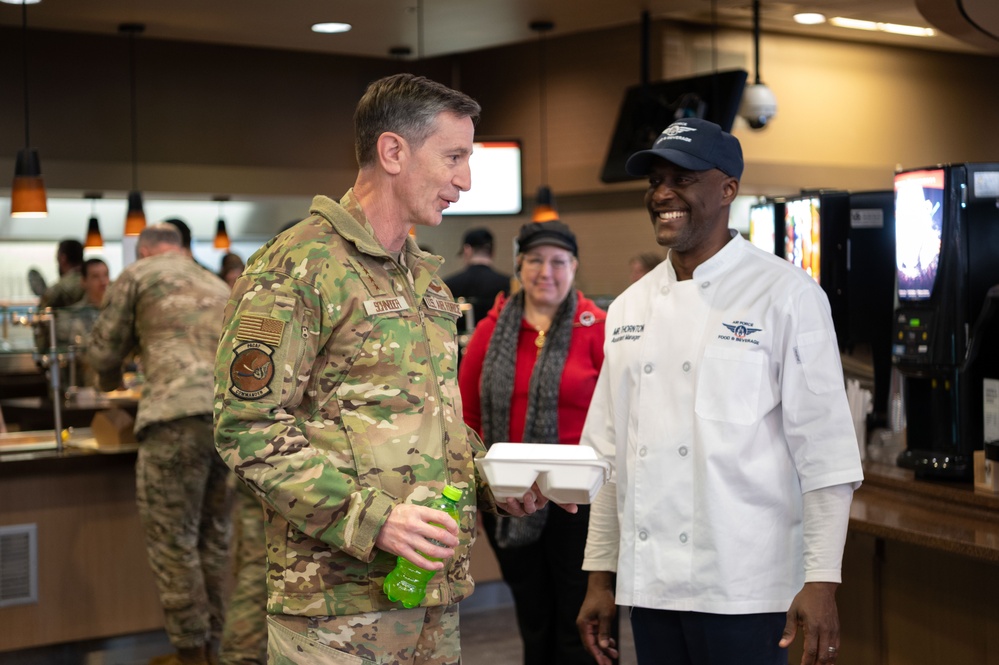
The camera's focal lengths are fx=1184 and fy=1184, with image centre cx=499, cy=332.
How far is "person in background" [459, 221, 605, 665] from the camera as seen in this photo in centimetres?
395

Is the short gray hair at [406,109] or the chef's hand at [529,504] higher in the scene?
the short gray hair at [406,109]

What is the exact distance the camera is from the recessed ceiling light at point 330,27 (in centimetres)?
786

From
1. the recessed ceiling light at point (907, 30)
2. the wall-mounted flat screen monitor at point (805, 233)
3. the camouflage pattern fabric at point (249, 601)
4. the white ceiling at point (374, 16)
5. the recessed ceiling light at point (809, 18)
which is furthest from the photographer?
the recessed ceiling light at point (907, 30)

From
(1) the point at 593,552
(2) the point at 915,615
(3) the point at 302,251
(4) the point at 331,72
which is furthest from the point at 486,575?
(4) the point at 331,72

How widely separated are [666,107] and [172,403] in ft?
15.5

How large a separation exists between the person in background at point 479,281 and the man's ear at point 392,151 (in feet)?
18.6

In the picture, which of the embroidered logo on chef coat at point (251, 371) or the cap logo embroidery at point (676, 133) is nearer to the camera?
the embroidered logo on chef coat at point (251, 371)

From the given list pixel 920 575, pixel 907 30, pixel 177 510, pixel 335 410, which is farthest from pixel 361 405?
pixel 907 30

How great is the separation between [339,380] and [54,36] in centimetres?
885

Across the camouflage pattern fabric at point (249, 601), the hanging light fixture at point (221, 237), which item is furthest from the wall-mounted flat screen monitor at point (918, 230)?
the hanging light fixture at point (221, 237)

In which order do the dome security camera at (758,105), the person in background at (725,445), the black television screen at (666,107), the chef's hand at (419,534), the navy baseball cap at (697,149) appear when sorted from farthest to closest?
the dome security camera at (758,105) → the black television screen at (666,107) → the navy baseball cap at (697,149) → the person in background at (725,445) → the chef's hand at (419,534)

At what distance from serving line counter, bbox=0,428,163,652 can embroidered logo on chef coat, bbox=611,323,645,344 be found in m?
3.43

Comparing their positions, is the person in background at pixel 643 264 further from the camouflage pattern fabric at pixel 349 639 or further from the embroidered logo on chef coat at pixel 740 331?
the camouflage pattern fabric at pixel 349 639

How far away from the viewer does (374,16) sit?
Result: 764 centimetres
